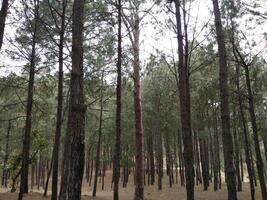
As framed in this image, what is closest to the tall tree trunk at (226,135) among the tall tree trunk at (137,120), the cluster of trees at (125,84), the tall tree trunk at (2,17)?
the cluster of trees at (125,84)

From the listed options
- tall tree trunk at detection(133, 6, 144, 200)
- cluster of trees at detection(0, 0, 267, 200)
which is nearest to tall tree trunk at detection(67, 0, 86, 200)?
cluster of trees at detection(0, 0, 267, 200)

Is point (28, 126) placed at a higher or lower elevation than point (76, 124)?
higher

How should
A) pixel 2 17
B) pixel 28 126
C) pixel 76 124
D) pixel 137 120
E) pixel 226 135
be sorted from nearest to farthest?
pixel 76 124
pixel 226 135
pixel 2 17
pixel 137 120
pixel 28 126

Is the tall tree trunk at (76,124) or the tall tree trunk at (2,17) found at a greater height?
the tall tree trunk at (2,17)

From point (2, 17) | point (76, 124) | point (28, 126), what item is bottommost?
point (76, 124)

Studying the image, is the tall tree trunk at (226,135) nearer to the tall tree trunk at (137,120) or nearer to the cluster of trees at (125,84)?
the cluster of trees at (125,84)

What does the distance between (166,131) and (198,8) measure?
55.0ft

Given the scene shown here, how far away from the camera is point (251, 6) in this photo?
13.7 m

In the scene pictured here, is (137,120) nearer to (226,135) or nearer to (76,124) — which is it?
(226,135)

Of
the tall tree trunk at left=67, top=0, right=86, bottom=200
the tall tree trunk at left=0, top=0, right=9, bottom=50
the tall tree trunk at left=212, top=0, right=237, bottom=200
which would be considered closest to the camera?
the tall tree trunk at left=67, top=0, right=86, bottom=200

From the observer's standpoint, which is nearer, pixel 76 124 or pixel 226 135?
pixel 76 124

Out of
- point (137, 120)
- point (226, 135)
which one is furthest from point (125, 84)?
point (226, 135)

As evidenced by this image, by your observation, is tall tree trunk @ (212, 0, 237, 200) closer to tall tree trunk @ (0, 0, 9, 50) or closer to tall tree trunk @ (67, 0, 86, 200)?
tall tree trunk @ (67, 0, 86, 200)

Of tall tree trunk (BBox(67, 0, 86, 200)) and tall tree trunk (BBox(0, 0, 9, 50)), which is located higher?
tall tree trunk (BBox(0, 0, 9, 50))
